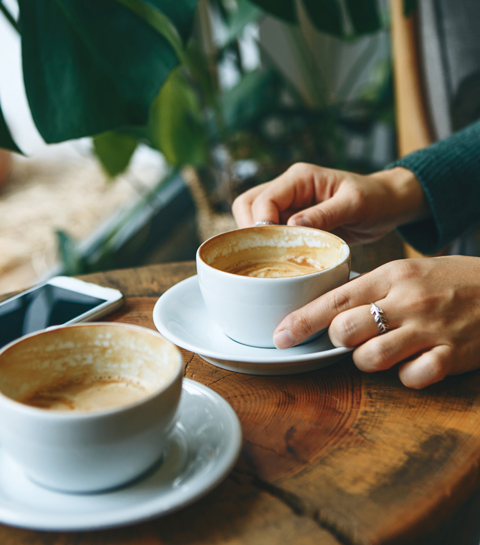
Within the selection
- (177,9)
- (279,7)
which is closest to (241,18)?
(279,7)

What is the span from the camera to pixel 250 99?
1927 mm

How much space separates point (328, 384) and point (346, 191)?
379 millimetres

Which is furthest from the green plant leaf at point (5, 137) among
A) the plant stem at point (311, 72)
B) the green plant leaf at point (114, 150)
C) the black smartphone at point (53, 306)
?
the plant stem at point (311, 72)

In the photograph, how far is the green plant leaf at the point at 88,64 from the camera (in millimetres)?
764

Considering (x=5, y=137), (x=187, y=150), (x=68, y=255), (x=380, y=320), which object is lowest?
(x=68, y=255)

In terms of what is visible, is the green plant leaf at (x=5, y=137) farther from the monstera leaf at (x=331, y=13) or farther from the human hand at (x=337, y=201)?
the monstera leaf at (x=331, y=13)

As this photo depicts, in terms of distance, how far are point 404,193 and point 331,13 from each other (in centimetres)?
47

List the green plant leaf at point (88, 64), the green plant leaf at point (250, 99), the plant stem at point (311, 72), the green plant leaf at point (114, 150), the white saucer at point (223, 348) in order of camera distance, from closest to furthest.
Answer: the white saucer at point (223, 348)
the green plant leaf at point (88, 64)
the green plant leaf at point (114, 150)
the green plant leaf at point (250, 99)
the plant stem at point (311, 72)

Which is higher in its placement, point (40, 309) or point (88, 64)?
point (88, 64)

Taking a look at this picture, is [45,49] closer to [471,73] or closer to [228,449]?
[228,449]

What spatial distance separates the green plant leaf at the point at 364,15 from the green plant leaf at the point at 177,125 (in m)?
0.68

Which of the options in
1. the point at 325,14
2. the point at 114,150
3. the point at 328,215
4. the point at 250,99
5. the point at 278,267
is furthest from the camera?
the point at 250,99

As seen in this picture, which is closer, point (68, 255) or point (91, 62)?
point (91, 62)

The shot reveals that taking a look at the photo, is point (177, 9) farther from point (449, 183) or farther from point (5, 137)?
point (449, 183)
